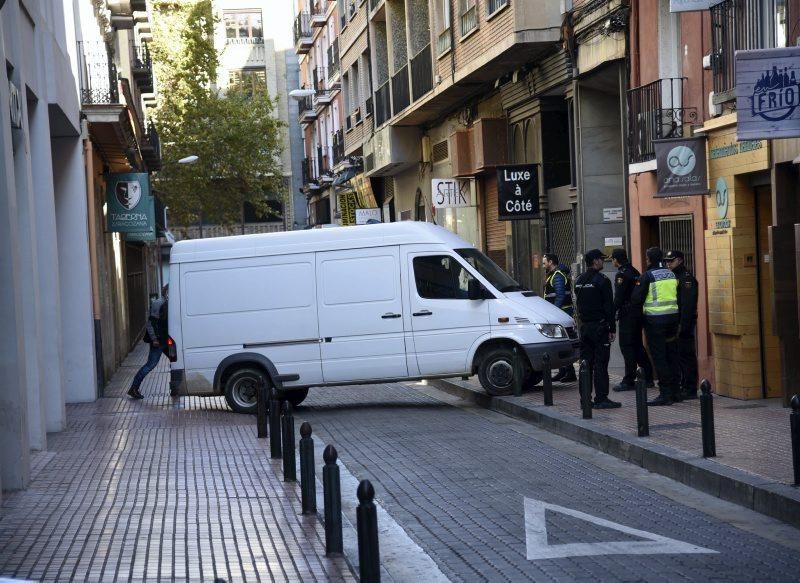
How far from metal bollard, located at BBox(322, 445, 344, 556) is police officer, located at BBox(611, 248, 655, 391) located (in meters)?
8.51

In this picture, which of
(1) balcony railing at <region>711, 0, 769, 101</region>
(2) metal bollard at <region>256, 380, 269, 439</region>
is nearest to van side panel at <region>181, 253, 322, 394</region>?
(2) metal bollard at <region>256, 380, 269, 439</region>

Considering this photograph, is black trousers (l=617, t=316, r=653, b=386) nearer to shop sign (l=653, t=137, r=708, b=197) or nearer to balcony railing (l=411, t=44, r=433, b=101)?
shop sign (l=653, t=137, r=708, b=197)

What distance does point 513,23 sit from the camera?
893 inches

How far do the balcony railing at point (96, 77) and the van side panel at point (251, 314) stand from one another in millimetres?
6439

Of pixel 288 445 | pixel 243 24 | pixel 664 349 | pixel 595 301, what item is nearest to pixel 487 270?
pixel 595 301

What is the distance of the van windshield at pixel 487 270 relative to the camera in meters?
18.0

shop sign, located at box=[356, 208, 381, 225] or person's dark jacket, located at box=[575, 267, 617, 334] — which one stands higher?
shop sign, located at box=[356, 208, 381, 225]

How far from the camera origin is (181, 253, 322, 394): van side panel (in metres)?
18.2

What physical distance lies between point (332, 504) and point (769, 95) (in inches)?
188

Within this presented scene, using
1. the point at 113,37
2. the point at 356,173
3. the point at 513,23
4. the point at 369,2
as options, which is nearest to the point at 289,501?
the point at 513,23

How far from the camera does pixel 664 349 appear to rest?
49.9ft

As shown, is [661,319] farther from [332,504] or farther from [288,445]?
[332,504]

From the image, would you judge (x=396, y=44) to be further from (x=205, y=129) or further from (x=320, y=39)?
(x=320, y=39)

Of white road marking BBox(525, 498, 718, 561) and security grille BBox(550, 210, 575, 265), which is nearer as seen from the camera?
white road marking BBox(525, 498, 718, 561)
